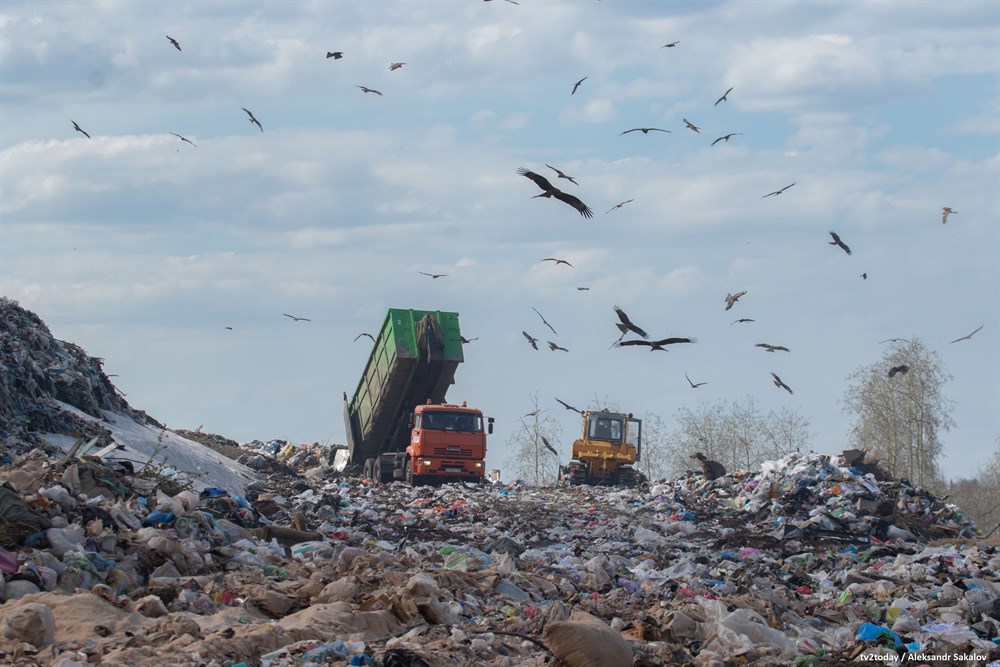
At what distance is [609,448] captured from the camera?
23.1 metres

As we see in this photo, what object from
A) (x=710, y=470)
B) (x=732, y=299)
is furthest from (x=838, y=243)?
(x=710, y=470)

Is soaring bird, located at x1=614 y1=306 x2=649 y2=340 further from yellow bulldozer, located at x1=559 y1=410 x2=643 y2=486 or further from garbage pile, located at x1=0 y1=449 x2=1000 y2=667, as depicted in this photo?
yellow bulldozer, located at x1=559 y1=410 x2=643 y2=486

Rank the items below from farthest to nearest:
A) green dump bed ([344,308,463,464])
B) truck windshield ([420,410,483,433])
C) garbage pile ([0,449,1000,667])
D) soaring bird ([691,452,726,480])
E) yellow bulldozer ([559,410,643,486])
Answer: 1. yellow bulldozer ([559,410,643,486])
2. truck windshield ([420,410,483,433])
3. soaring bird ([691,452,726,480])
4. green dump bed ([344,308,463,464])
5. garbage pile ([0,449,1000,667])

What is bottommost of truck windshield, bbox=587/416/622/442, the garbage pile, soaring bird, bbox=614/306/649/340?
the garbage pile

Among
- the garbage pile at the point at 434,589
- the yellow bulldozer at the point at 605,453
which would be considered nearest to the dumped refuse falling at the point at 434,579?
the garbage pile at the point at 434,589

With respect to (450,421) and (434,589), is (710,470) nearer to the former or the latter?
(450,421)

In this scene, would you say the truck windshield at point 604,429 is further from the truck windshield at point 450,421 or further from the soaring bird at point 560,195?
the soaring bird at point 560,195

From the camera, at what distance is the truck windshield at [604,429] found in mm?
23484

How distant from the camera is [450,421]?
806 inches

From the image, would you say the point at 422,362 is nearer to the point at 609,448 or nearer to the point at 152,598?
the point at 609,448

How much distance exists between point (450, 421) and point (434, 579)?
1286cm

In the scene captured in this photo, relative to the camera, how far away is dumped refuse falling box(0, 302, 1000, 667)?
245 inches

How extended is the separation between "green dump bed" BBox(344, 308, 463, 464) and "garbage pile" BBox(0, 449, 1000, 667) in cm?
593


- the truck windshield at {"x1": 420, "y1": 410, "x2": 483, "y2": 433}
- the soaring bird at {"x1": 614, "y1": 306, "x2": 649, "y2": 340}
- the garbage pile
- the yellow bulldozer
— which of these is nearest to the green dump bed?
the truck windshield at {"x1": 420, "y1": 410, "x2": 483, "y2": 433}
